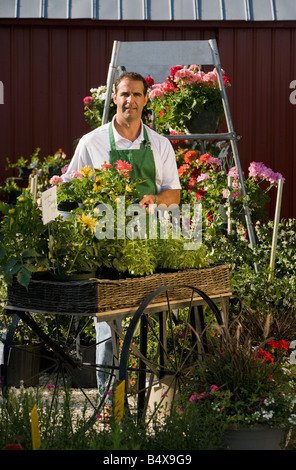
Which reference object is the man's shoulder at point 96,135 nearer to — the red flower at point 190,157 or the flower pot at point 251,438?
the flower pot at point 251,438

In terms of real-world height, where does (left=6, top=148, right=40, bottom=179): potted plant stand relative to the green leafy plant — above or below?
above

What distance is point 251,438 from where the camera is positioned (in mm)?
2904

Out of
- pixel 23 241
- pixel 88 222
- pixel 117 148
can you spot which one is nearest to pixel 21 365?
pixel 117 148

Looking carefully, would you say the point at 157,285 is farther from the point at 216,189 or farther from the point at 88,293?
the point at 216,189

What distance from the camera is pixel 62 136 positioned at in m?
7.50

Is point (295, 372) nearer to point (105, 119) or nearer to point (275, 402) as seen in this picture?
point (275, 402)

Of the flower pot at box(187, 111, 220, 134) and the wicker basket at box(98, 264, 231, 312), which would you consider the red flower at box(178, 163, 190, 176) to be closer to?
the flower pot at box(187, 111, 220, 134)

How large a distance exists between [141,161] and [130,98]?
35 centimetres

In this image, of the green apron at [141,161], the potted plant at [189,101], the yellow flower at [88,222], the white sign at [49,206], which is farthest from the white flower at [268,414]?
the potted plant at [189,101]

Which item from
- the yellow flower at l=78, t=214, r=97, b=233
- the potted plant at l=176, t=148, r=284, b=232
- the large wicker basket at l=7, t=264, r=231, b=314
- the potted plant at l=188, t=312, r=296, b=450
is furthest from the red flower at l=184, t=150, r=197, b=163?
the yellow flower at l=78, t=214, r=97, b=233

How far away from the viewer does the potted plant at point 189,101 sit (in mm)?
5777

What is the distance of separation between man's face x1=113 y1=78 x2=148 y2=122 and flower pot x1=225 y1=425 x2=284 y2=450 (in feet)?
6.02

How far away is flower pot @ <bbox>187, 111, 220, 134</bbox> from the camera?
582cm
